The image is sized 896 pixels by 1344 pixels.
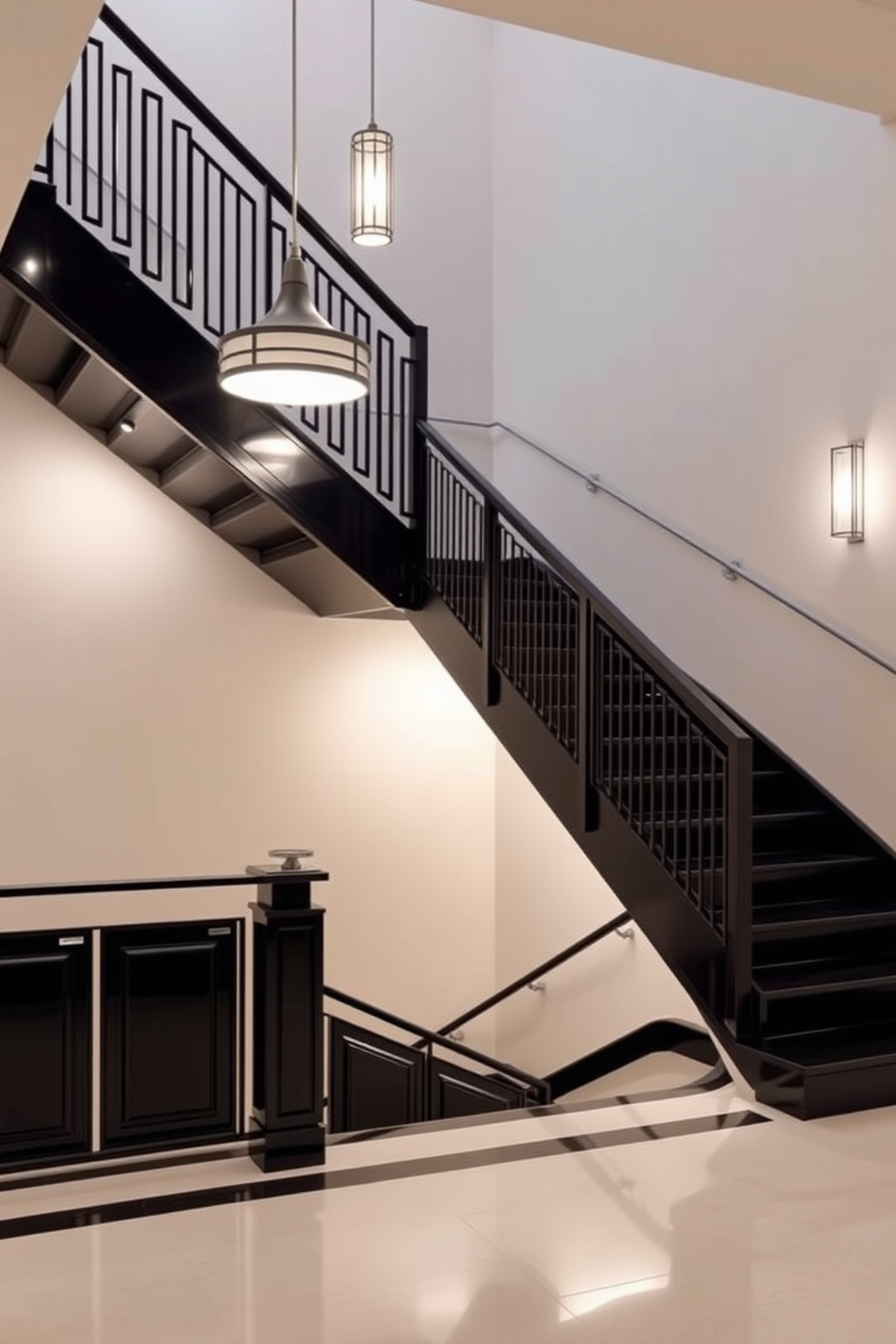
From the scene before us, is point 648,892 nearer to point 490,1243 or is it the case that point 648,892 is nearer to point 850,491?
point 490,1243

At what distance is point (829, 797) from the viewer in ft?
20.2

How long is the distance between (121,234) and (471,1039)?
6.03m

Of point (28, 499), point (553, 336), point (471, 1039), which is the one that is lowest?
point (471, 1039)

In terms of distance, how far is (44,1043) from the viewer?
4.00 m

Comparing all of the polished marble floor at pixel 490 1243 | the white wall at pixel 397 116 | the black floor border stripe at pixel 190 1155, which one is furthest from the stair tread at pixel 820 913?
the white wall at pixel 397 116

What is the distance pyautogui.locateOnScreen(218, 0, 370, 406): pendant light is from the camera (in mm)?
3283

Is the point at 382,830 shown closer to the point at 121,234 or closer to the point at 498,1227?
the point at 121,234

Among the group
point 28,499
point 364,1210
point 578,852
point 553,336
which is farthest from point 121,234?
point 364,1210

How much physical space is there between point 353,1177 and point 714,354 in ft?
16.6

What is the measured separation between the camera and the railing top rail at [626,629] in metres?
4.99

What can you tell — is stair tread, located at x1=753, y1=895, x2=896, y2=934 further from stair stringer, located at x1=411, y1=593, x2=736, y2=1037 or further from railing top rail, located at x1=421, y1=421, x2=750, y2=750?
railing top rail, located at x1=421, y1=421, x2=750, y2=750

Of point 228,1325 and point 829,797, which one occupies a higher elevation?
point 829,797

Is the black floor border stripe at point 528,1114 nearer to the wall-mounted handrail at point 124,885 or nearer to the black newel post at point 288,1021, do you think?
the black newel post at point 288,1021

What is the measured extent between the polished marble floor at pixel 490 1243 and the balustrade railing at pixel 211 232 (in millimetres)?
3742
